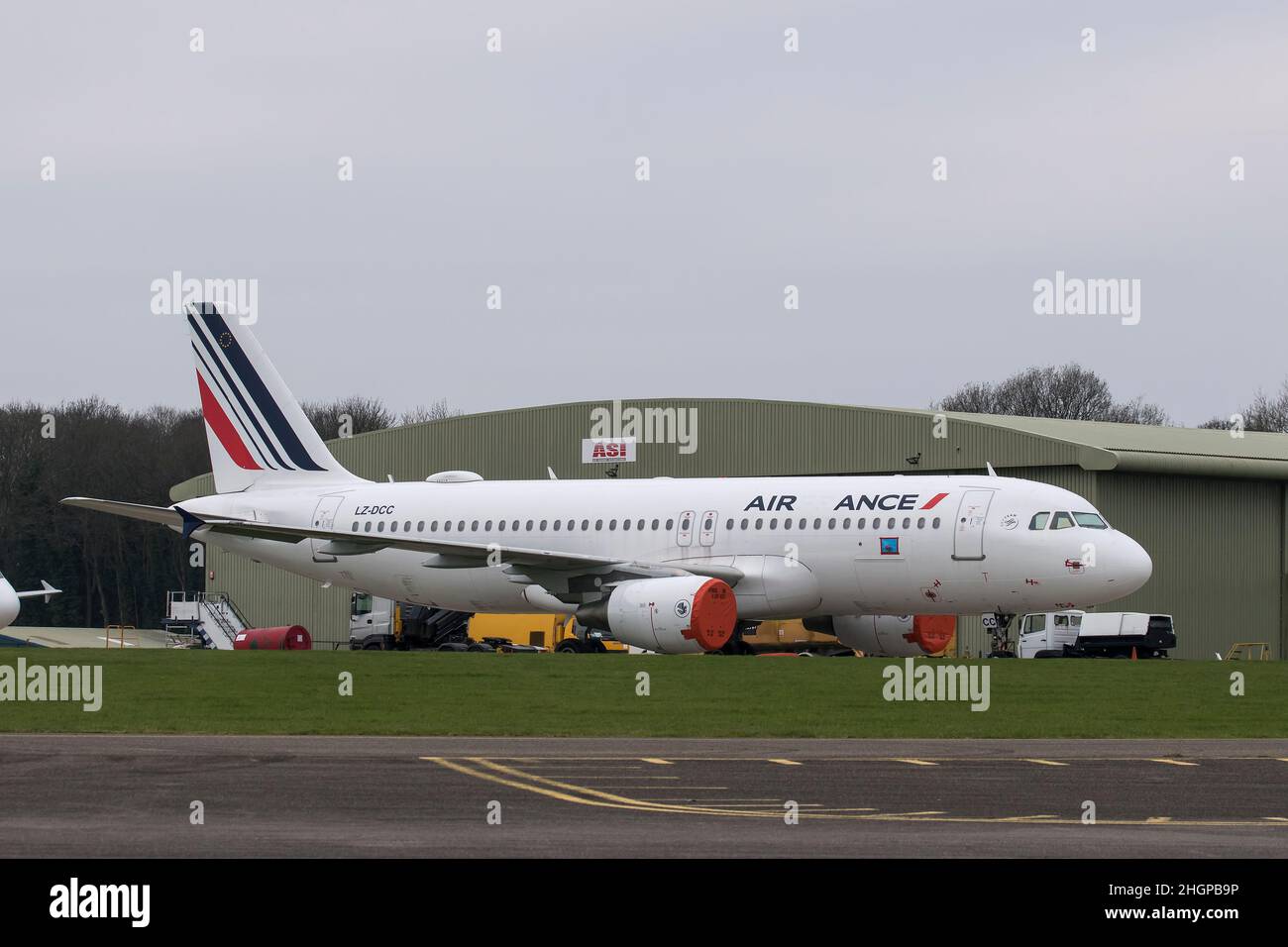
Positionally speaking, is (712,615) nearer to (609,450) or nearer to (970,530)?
(970,530)

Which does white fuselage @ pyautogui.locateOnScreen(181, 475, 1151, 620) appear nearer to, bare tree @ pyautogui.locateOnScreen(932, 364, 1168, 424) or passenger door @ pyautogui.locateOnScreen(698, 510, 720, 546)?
passenger door @ pyautogui.locateOnScreen(698, 510, 720, 546)

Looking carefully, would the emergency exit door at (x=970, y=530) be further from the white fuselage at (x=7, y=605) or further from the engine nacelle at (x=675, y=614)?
the white fuselage at (x=7, y=605)

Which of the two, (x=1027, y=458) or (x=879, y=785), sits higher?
(x=1027, y=458)

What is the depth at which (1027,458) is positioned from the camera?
5694cm

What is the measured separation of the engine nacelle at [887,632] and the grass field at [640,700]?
8.91 meters

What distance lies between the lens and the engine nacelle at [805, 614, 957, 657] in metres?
46.2

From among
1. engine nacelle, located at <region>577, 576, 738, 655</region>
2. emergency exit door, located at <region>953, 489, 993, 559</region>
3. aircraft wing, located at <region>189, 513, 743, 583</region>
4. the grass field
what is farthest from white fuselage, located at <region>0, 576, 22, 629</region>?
emergency exit door, located at <region>953, 489, 993, 559</region>

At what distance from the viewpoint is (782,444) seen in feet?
211

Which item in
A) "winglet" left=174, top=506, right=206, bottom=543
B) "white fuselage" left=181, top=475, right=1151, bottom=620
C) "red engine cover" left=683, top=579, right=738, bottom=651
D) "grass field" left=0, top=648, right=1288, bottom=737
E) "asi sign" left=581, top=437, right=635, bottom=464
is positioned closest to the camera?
"grass field" left=0, top=648, right=1288, bottom=737

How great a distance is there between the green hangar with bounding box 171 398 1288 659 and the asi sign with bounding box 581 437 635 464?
0.11m

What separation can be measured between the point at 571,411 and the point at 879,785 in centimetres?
5359

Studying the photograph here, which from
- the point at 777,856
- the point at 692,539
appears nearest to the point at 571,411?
the point at 692,539

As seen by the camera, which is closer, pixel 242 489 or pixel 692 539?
pixel 692 539
